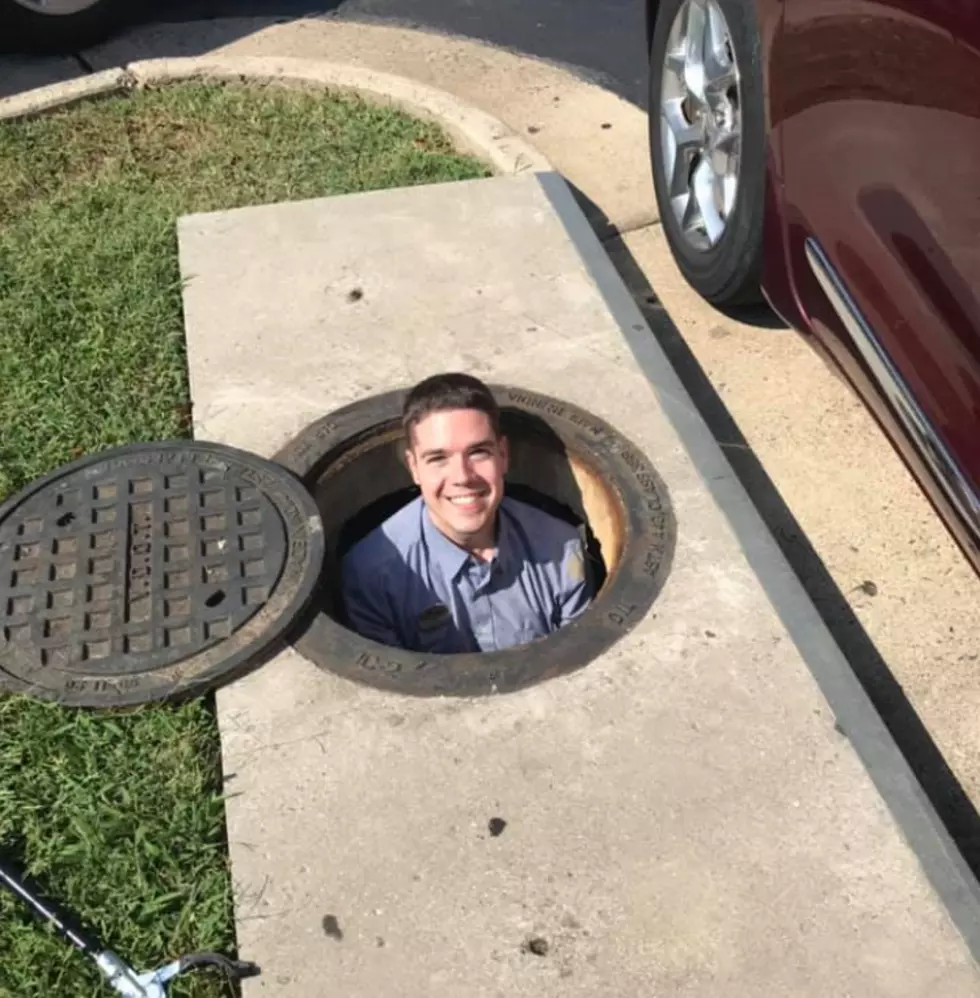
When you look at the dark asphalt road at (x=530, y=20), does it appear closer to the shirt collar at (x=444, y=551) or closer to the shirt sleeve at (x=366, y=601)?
the shirt collar at (x=444, y=551)

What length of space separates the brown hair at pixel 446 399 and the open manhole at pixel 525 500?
202mm

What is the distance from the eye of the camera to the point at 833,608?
275cm

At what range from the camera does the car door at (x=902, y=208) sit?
77.0 inches

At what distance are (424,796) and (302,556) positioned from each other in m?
0.68

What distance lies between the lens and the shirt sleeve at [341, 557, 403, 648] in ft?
9.50

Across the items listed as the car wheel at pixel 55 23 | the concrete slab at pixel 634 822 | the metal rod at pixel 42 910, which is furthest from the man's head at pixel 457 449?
the car wheel at pixel 55 23

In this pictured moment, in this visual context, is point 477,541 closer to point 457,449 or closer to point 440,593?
point 440,593

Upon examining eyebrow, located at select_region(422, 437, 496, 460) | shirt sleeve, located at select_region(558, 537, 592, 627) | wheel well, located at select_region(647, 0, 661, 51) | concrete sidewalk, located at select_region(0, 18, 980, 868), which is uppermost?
wheel well, located at select_region(647, 0, 661, 51)

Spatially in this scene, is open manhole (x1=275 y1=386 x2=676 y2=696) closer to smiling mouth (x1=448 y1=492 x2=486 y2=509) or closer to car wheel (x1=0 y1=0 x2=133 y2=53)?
smiling mouth (x1=448 y1=492 x2=486 y2=509)

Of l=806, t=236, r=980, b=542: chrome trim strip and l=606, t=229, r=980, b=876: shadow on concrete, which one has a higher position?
l=806, t=236, r=980, b=542: chrome trim strip

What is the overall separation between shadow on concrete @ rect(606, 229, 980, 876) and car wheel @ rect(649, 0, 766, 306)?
0.78 feet

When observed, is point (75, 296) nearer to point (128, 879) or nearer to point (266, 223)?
point (266, 223)

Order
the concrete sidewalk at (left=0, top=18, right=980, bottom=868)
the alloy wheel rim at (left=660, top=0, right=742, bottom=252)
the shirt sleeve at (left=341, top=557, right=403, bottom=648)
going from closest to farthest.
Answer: the concrete sidewalk at (left=0, top=18, right=980, bottom=868), the shirt sleeve at (left=341, top=557, right=403, bottom=648), the alloy wheel rim at (left=660, top=0, right=742, bottom=252)

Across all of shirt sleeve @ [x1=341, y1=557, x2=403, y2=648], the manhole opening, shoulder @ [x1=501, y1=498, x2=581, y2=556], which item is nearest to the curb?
the manhole opening
